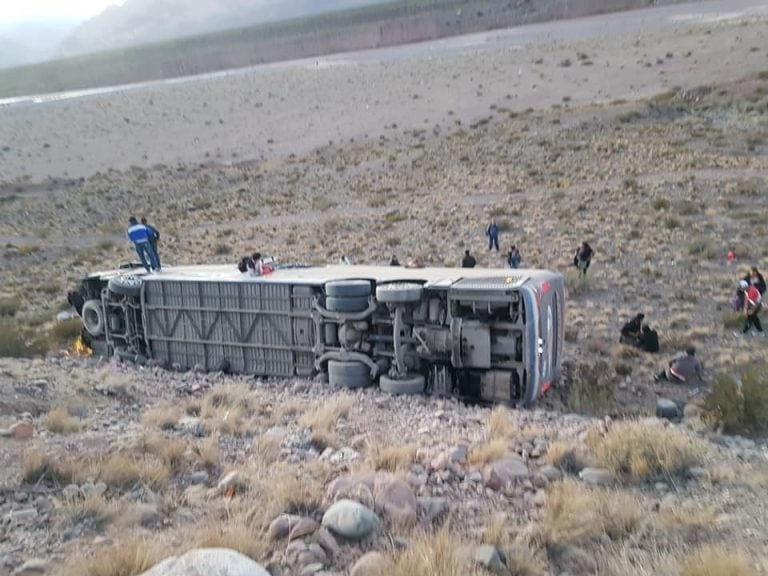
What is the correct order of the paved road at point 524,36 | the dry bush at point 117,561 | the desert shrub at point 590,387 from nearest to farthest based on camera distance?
the dry bush at point 117,561, the desert shrub at point 590,387, the paved road at point 524,36

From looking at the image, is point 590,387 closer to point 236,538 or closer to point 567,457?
point 567,457

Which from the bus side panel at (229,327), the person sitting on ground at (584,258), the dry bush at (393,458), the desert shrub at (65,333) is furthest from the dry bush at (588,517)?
the person sitting on ground at (584,258)

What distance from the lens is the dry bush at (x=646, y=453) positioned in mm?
6578

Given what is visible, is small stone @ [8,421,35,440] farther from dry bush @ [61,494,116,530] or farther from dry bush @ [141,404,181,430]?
dry bush @ [61,494,116,530]

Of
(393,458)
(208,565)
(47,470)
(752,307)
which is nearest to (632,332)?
(752,307)

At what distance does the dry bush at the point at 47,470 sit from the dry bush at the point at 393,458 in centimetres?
261

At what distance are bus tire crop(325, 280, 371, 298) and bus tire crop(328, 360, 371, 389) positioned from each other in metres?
1.04

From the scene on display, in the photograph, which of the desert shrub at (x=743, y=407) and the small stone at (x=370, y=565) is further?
the desert shrub at (x=743, y=407)

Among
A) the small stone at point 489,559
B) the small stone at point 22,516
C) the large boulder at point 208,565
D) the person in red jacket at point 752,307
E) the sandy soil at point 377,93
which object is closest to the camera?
the large boulder at point 208,565

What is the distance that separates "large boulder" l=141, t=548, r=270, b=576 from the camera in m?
4.32

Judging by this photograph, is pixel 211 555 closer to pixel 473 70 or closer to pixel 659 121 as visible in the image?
pixel 659 121

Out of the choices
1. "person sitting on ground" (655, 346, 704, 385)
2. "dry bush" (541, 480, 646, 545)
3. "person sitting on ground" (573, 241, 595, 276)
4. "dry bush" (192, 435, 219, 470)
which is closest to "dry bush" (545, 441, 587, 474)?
"dry bush" (541, 480, 646, 545)

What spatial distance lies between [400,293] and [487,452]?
144 inches

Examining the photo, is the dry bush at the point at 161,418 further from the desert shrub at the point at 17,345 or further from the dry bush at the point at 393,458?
the desert shrub at the point at 17,345
